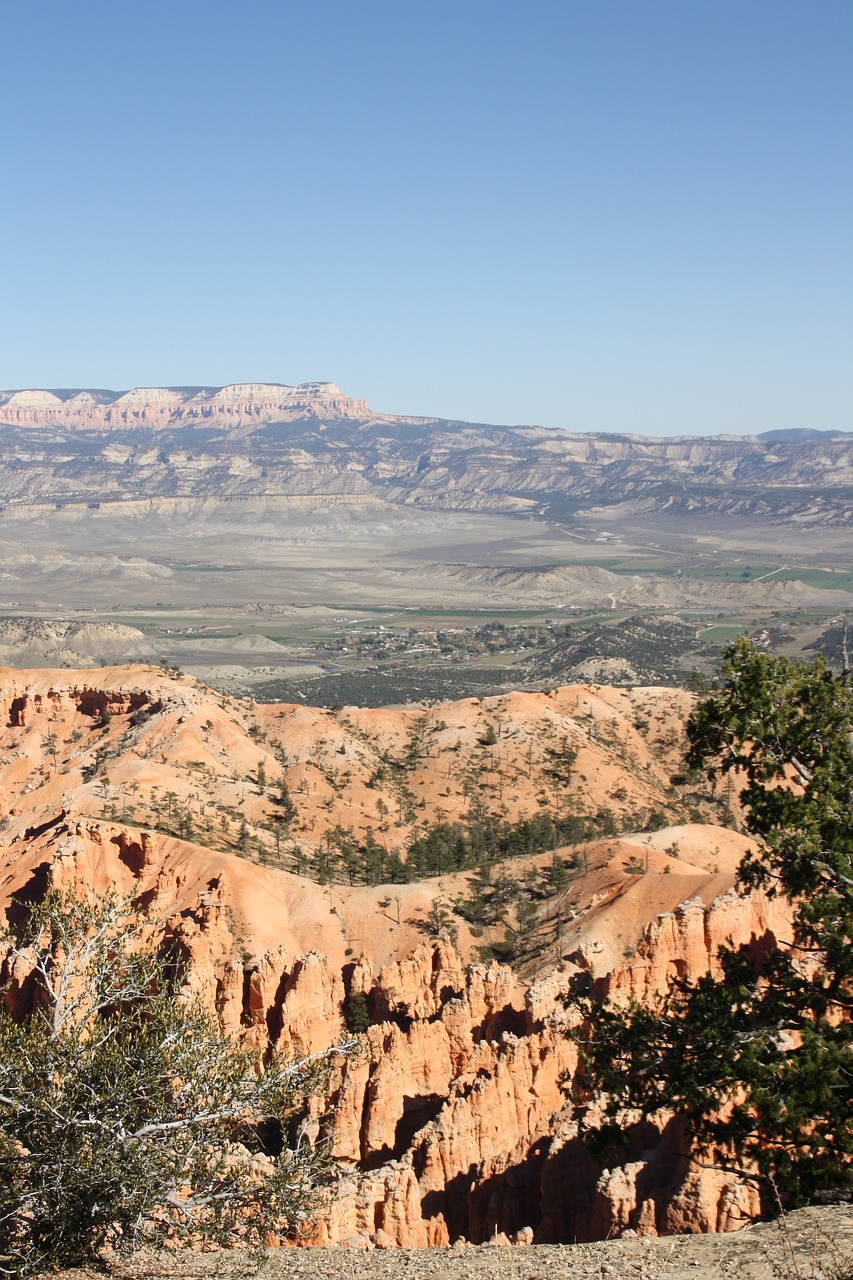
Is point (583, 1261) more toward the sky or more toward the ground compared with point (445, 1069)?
more toward the sky

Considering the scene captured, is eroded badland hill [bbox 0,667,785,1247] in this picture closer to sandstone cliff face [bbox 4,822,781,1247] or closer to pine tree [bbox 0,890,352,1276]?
sandstone cliff face [bbox 4,822,781,1247]

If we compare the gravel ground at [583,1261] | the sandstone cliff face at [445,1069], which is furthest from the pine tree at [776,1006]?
the sandstone cliff face at [445,1069]

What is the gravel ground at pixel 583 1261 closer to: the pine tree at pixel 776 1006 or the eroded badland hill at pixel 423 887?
the pine tree at pixel 776 1006

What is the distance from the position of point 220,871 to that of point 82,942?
2681cm

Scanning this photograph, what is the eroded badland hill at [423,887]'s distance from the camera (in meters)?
27.6

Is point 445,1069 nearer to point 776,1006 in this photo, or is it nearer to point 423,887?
point 423,887

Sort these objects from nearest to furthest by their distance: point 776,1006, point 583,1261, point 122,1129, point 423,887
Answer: point 122,1129, point 583,1261, point 776,1006, point 423,887

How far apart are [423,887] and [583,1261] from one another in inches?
1234

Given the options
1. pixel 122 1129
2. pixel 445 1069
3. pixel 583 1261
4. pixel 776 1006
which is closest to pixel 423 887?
pixel 445 1069

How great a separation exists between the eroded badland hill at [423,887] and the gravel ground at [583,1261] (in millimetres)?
3528

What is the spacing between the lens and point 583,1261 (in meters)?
17.8

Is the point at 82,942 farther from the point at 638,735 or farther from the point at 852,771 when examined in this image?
the point at 638,735

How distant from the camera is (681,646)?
6624 inches

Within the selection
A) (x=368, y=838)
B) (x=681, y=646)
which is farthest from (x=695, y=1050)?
(x=681, y=646)
